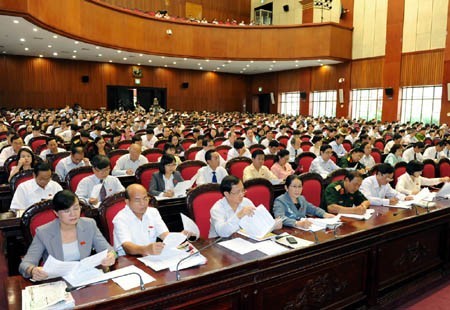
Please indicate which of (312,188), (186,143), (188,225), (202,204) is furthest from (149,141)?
(188,225)

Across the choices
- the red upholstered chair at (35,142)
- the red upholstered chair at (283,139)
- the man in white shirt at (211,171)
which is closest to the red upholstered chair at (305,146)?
the red upholstered chair at (283,139)

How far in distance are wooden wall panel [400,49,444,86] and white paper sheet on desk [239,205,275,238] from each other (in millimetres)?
16568

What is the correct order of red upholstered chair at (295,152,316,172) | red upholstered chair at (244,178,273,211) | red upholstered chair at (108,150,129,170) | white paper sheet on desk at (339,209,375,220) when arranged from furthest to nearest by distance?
1. red upholstered chair at (295,152,316,172)
2. red upholstered chair at (108,150,129,170)
3. red upholstered chair at (244,178,273,211)
4. white paper sheet on desk at (339,209,375,220)

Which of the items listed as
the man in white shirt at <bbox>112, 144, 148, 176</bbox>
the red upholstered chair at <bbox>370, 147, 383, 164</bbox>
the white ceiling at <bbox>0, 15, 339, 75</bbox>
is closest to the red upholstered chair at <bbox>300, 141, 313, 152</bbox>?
the red upholstered chair at <bbox>370, 147, 383, 164</bbox>

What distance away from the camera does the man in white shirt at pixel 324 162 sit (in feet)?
20.4

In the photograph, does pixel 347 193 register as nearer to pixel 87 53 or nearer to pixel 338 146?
pixel 338 146

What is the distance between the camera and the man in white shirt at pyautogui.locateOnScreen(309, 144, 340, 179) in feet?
20.4

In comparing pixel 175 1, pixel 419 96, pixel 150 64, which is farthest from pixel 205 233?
pixel 175 1

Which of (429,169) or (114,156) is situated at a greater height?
(114,156)

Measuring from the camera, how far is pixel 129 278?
2066mm

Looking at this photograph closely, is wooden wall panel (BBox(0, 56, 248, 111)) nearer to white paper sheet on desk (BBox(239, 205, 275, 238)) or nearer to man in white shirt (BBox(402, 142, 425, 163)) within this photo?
man in white shirt (BBox(402, 142, 425, 163))

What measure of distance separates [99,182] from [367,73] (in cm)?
1775

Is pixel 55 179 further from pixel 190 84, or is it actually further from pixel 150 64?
pixel 190 84

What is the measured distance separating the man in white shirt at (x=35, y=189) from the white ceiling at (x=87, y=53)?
7.86 metres
